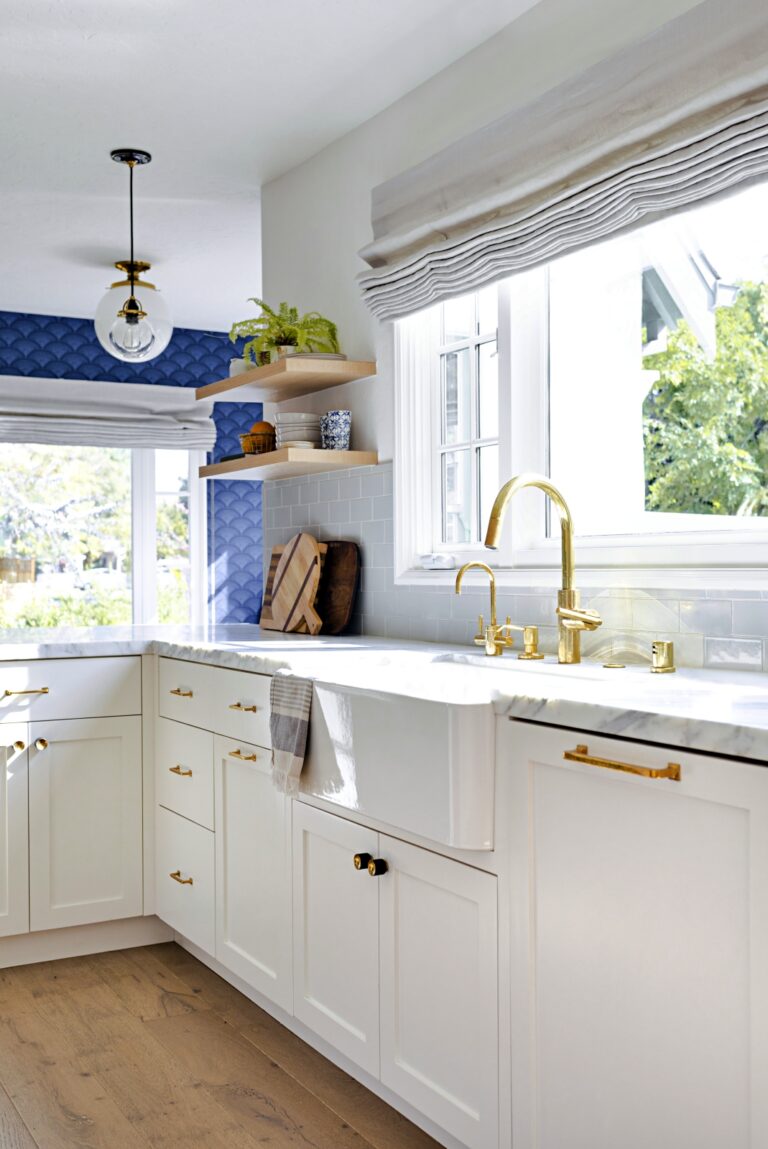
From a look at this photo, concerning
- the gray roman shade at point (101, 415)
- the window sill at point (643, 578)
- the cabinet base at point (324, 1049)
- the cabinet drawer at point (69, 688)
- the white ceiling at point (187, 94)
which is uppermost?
the white ceiling at point (187, 94)

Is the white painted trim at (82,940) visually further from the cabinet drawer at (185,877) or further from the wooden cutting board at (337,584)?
the wooden cutting board at (337,584)

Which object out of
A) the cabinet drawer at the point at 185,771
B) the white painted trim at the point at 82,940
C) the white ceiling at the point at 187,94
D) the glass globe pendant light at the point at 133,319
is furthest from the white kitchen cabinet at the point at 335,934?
the glass globe pendant light at the point at 133,319

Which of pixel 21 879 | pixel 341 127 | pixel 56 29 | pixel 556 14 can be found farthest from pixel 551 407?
pixel 21 879

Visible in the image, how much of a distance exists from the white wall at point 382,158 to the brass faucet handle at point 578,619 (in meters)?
1.03

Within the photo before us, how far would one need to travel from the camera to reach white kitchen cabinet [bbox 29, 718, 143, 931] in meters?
3.13

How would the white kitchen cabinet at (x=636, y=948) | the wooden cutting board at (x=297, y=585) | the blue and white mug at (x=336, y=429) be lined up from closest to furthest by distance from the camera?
the white kitchen cabinet at (x=636, y=948) < the blue and white mug at (x=336, y=429) < the wooden cutting board at (x=297, y=585)

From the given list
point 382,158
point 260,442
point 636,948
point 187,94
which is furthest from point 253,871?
point 187,94

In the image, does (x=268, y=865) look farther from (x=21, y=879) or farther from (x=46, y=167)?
(x=46, y=167)

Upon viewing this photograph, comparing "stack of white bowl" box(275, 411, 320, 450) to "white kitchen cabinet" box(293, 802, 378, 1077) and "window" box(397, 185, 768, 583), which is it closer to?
"window" box(397, 185, 768, 583)

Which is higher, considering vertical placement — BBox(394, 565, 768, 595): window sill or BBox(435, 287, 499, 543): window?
BBox(435, 287, 499, 543): window

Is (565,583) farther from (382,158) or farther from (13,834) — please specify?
(13,834)

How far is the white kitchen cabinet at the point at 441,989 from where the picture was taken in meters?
1.80

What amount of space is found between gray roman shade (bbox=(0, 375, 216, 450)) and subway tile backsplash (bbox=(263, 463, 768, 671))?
265 cm

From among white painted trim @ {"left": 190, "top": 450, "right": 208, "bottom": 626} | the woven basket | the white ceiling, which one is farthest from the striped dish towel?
white painted trim @ {"left": 190, "top": 450, "right": 208, "bottom": 626}
